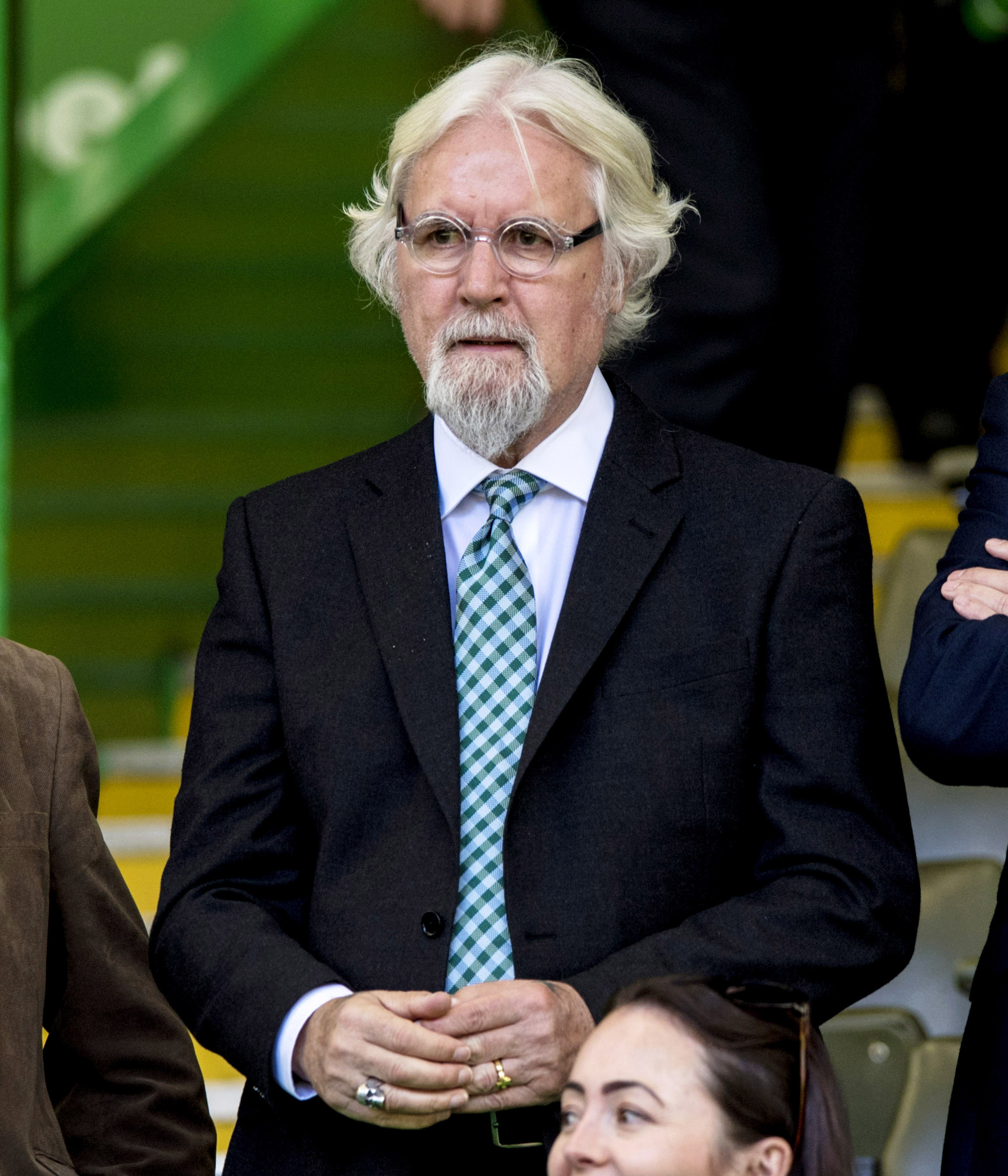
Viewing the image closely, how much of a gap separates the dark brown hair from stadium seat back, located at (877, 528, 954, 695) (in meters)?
1.66

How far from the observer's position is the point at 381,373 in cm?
551

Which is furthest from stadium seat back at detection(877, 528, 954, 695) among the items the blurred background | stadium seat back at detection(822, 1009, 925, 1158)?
stadium seat back at detection(822, 1009, 925, 1158)

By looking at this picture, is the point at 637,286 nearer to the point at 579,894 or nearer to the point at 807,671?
the point at 807,671

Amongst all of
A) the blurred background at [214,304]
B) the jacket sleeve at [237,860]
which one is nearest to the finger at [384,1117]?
→ the jacket sleeve at [237,860]

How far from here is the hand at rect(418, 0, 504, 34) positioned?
3111 millimetres

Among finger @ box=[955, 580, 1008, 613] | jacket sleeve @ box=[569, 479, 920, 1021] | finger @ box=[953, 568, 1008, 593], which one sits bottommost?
jacket sleeve @ box=[569, 479, 920, 1021]

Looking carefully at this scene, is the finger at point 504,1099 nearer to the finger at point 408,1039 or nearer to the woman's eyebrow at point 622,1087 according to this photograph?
the finger at point 408,1039

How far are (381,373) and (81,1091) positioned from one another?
11.8ft

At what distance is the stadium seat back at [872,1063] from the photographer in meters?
2.73

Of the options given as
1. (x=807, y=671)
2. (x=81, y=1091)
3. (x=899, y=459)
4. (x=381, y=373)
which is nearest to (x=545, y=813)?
(x=807, y=671)

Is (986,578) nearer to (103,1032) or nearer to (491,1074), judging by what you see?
(491,1074)

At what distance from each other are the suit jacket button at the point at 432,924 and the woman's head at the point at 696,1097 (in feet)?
1.08

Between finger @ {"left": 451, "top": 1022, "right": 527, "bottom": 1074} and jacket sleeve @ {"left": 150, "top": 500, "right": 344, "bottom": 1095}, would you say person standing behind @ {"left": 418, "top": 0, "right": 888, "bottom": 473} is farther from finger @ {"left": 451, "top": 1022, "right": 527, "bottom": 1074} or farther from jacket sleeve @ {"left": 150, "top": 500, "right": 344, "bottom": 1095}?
finger @ {"left": 451, "top": 1022, "right": 527, "bottom": 1074}

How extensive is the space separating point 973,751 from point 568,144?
2.68 feet
